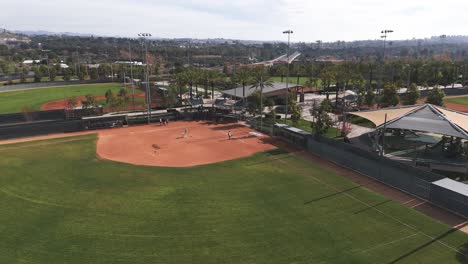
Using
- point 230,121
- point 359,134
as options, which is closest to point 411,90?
point 359,134

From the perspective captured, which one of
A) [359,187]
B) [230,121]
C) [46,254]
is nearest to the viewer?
[46,254]

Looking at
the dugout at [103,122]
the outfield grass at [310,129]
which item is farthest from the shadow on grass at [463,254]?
the dugout at [103,122]

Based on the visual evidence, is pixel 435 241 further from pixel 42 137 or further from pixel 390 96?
pixel 42 137

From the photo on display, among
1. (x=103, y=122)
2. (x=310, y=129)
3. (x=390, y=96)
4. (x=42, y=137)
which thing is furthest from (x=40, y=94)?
(x=390, y=96)

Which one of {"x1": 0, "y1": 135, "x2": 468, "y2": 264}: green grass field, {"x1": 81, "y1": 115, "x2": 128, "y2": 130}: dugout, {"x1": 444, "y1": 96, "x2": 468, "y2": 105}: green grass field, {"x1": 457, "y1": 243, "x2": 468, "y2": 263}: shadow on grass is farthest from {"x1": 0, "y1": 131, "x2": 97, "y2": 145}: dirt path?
{"x1": 444, "y1": 96, "x2": 468, "y2": 105}: green grass field

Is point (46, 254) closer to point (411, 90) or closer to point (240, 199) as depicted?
point (240, 199)

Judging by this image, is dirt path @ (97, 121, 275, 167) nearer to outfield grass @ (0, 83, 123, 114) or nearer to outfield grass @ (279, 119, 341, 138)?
outfield grass @ (279, 119, 341, 138)
